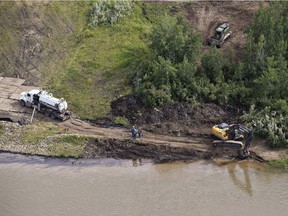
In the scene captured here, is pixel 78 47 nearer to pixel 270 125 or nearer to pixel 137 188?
pixel 137 188

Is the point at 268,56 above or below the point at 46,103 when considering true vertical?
above

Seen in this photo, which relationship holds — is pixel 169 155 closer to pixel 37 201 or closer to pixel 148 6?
pixel 37 201

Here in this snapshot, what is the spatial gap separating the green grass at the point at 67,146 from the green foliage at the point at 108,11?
15242 millimetres

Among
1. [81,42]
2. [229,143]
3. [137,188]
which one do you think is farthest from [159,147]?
[81,42]

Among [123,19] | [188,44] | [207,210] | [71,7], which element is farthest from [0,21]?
[207,210]

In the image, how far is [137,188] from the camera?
114 ft

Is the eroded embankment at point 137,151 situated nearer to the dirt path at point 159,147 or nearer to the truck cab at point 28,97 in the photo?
the dirt path at point 159,147

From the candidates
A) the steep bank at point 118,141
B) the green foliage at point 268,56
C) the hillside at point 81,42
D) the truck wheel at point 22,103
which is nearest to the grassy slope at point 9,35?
the hillside at point 81,42

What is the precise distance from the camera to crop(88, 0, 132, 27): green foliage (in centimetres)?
5006

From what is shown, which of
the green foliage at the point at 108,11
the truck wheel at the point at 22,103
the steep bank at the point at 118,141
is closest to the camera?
the steep bank at the point at 118,141

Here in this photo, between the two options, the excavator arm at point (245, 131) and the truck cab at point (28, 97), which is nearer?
the excavator arm at point (245, 131)

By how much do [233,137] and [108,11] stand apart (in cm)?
2006

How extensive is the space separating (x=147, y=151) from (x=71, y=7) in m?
20.7

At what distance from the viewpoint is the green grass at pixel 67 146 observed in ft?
124
